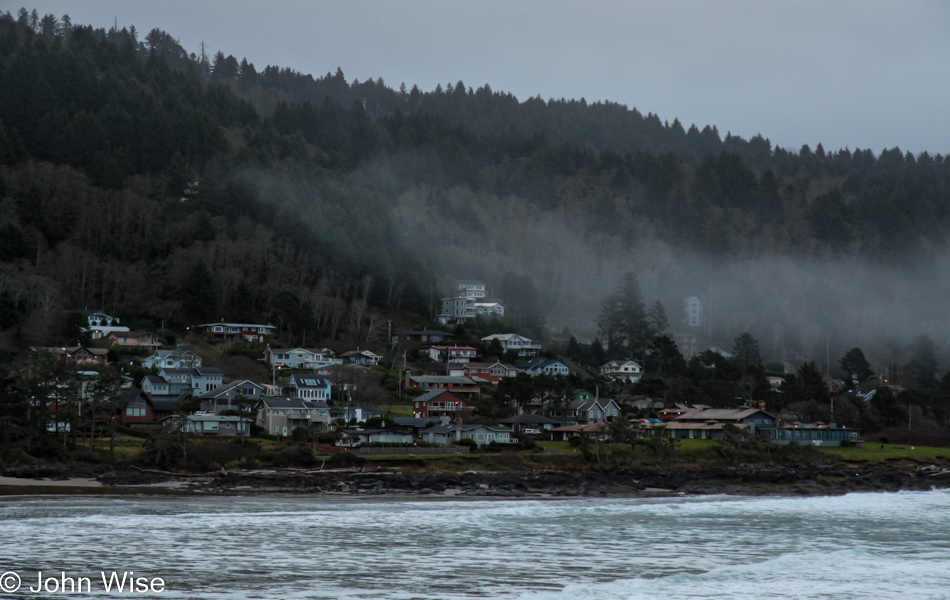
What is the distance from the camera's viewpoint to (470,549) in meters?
19.2

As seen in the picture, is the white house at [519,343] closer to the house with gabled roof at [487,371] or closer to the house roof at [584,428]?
the house with gabled roof at [487,371]

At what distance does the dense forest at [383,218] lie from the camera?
246 ft

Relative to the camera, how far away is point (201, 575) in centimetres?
1536

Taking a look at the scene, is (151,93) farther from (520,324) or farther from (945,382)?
(945,382)

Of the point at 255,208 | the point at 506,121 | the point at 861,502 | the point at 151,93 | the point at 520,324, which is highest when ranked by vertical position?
the point at 506,121

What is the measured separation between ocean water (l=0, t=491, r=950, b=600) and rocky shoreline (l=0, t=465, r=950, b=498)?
3.81m

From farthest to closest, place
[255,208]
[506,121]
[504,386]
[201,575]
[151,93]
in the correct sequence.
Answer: [506,121], [151,93], [255,208], [504,386], [201,575]

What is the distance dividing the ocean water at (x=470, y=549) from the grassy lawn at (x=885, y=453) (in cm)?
2243

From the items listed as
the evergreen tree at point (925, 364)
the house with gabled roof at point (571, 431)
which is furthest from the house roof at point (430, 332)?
the evergreen tree at point (925, 364)

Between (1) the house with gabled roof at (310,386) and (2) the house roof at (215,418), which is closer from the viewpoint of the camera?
(2) the house roof at (215,418)

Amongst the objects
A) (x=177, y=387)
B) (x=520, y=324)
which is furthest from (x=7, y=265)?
(x=520, y=324)

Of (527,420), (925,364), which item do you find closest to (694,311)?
(925,364)

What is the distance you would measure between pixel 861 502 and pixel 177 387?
40498mm

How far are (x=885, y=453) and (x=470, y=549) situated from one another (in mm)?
42200
